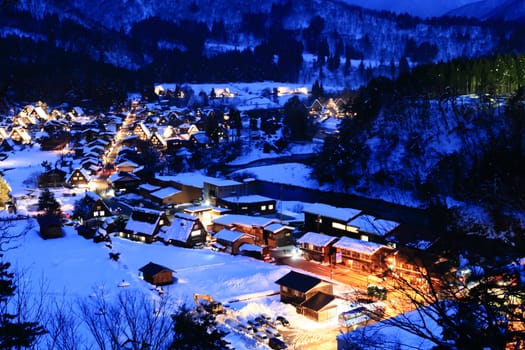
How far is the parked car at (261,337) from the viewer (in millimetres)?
7100

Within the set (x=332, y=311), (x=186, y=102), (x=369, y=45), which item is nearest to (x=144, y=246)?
(x=332, y=311)

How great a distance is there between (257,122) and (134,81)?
56.2 feet

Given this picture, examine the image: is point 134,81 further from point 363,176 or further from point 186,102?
point 363,176

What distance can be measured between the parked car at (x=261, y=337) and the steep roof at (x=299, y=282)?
1.38 m

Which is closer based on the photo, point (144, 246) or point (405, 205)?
point (144, 246)

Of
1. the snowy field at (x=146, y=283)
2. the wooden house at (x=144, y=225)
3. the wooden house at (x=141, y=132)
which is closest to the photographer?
the snowy field at (x=146, y=283)

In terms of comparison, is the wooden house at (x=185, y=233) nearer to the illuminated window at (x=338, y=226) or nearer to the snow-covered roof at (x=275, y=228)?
the snow-covered roof at (x=275, y=228)

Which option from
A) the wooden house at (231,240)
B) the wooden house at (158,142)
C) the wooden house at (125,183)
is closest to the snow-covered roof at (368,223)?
the wooden house at (231,240)

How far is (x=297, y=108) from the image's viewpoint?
3556 cm

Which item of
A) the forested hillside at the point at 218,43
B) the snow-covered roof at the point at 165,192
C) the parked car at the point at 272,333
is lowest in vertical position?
the parked car at the point at 272,333

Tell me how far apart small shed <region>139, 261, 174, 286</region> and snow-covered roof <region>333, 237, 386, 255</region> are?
4.39 metres

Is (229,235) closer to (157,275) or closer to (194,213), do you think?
(194,213)

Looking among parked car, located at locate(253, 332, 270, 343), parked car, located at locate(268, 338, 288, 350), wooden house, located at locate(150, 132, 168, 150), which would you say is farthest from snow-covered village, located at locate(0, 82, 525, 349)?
wooden house, located at locate(150, 132, 168, 150)

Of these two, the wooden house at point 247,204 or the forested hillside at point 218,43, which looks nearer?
the wooden house at point 247,204
